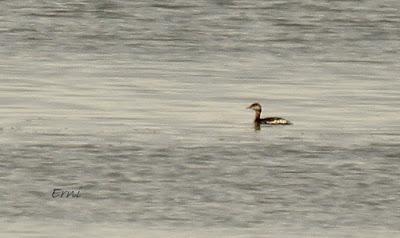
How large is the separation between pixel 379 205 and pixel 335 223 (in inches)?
35.3

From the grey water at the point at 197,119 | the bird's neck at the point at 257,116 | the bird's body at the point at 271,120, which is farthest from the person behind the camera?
the bird's neck at the point at 257,116

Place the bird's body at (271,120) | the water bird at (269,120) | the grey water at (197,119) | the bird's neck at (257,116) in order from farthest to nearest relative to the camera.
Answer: the bird's neck at (257,116)
the bird's body at (271,120)
the water bird at (269,120)
the grey water at (197,119)

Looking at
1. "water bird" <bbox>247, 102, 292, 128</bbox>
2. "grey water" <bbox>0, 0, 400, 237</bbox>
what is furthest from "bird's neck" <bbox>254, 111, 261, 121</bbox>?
"grey water" <bbox>0, 0, 400, 237</bbox>

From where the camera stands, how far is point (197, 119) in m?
24.0

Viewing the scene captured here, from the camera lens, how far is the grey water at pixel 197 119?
17859 mm

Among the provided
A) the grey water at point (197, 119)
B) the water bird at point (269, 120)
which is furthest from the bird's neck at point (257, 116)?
the grey water at point (197, 119)

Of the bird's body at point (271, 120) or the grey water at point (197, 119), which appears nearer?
the grey water at point (197, 119)

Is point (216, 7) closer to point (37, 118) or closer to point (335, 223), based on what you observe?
point (37, 118)

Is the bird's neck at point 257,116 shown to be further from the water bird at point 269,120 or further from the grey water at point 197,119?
the grey water at point 197,119

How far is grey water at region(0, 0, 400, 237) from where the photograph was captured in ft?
58.6

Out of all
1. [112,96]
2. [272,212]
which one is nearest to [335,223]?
[272,212]

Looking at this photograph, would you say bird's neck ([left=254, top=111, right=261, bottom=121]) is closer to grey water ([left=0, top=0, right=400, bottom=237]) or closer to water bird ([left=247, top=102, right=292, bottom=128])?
water bird ([left=247, top=102, right=292, bottom=128])

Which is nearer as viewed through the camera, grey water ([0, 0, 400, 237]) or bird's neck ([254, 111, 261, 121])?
grey water ([0, 0, 400, 237])

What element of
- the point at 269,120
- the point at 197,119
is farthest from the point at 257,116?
the point at 197,119
